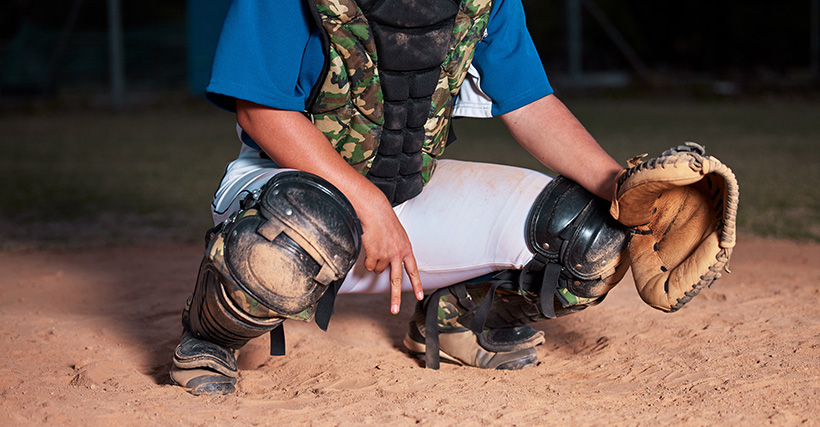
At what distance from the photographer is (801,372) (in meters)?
1.86

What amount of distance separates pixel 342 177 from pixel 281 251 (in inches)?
9.0

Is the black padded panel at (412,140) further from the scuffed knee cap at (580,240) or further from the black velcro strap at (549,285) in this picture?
the black velcro strap at (549,285)

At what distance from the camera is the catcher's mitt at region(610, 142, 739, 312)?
5.35 ft

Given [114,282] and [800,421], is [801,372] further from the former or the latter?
[114,282]

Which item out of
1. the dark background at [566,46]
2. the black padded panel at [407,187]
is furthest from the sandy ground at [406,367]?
the dark background at [566,46]

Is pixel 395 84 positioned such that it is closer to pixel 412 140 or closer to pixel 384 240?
pixel 412 140

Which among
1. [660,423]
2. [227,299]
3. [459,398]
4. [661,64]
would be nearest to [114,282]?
[227,299]

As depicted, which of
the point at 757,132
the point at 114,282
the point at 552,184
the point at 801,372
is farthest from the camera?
the point at 757,132

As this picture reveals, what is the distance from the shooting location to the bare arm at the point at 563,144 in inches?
75.4

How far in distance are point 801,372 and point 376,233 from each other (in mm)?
1050

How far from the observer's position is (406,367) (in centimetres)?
210

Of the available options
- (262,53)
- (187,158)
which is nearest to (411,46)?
(262,53)

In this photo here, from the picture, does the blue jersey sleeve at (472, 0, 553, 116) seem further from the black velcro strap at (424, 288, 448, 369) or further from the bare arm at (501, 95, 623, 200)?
the black velcro strap at (424, 288, 448, 369)

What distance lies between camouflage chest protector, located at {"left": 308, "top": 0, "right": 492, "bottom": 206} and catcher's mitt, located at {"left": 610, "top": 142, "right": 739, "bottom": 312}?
1.65ft
